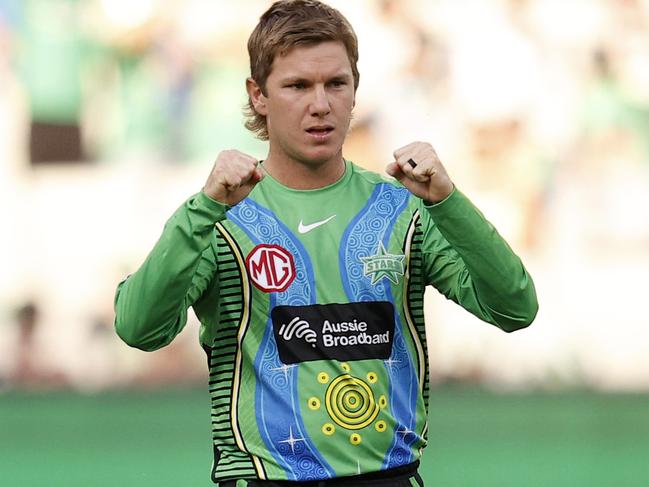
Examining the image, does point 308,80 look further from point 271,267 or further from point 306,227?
point 271,267

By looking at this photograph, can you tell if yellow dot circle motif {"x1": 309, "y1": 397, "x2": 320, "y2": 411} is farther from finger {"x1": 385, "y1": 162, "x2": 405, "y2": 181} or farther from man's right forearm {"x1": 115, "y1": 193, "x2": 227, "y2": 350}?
finger {"x1": 385, "y1": 162, "x2": 405, "y2": 181}

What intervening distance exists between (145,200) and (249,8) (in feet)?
4.69

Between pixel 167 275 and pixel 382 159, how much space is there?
6.13 m

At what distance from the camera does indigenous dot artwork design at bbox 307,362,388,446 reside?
3.24m

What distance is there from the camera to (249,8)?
371 inches

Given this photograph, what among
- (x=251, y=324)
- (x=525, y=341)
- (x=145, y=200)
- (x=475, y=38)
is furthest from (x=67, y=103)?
(x=251, y=324)

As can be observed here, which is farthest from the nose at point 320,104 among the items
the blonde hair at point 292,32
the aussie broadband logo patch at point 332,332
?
the aussie broadband logo patch at point 332,332

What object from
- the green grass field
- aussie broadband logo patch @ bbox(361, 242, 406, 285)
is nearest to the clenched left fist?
aussie broadband logo patch @ bbox(361, 242, 406, 285)

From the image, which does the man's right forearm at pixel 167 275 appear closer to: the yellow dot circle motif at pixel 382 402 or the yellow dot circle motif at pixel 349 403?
the yellow dot circle motif at pixel 349 403

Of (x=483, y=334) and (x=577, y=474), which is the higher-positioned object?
(x=483, y=334)

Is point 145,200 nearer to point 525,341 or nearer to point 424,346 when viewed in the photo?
point 525,341

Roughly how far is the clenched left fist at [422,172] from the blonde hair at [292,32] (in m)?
0.38

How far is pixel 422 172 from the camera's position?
315 centimetres

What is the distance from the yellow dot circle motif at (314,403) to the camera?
10.6 feet
